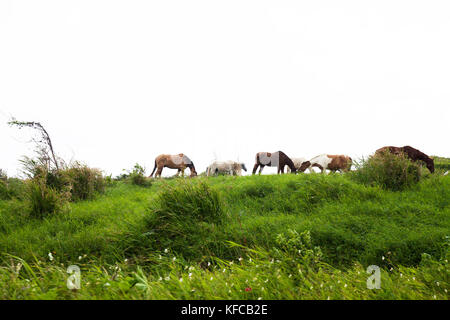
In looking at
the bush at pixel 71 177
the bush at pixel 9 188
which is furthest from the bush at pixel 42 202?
the bush at pixel 9 188

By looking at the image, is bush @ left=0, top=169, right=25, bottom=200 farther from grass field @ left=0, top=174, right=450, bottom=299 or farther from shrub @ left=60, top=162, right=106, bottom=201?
grass field @ left=0, top=174, right=450, bottom=299

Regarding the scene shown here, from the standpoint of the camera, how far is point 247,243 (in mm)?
5895

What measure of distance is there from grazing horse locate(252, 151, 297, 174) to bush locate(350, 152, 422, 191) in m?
7.37

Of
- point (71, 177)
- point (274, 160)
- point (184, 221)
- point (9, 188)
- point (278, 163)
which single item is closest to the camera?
point (184, 221)

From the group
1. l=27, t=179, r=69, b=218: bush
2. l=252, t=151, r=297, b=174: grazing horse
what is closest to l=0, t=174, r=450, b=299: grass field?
l=27, t=179, r=69, b=218: bush

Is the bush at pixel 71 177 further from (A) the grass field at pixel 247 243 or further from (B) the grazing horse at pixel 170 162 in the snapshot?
(B) the grazing horse at pixel 170 162

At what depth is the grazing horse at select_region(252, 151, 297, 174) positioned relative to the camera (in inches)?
663

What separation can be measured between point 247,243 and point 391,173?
5.36 m

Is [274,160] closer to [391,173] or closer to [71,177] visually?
[391,173]

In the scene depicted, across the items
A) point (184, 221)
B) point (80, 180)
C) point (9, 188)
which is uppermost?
point (80, 180)

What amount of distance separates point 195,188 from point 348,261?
344 cm

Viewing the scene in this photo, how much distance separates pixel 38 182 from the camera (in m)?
9.51

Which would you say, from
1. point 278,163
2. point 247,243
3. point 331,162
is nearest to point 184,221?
point 247,243


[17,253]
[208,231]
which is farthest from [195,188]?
[17,253]
